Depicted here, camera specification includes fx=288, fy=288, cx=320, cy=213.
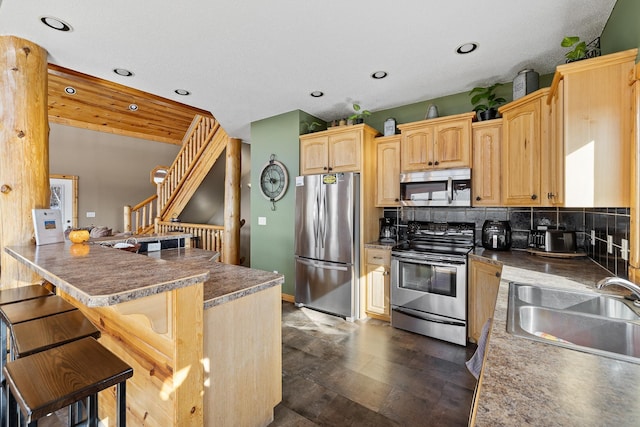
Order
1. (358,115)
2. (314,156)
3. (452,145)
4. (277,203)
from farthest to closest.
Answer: (277,203) → (314,156) → (358,115) → (452,145)

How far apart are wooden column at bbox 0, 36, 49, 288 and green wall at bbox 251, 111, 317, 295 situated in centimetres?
241

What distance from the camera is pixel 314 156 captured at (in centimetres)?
371

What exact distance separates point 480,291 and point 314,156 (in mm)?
2372

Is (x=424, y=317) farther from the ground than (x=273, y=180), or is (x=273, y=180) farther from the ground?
(x=273, y=180)

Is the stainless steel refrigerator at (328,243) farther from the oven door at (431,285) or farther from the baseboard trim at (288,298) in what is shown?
the oven door at (431,285)

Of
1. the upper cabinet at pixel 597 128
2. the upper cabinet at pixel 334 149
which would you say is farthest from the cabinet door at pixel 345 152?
the upper cabinet at pixel 597 128

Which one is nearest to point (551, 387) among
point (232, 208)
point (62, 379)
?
point (62, 379)

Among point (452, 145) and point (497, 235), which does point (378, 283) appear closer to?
point (497, 235)

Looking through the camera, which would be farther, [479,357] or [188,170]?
[188,170]

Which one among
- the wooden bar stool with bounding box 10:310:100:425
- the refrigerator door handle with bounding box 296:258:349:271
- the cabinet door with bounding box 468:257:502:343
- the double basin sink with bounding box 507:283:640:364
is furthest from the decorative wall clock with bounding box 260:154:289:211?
the double basin sink with bounding box 507:283:640:364

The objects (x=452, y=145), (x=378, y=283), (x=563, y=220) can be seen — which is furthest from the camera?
(x=378, y=283)

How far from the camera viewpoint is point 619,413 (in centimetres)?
60

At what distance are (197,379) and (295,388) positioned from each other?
3.38 feet

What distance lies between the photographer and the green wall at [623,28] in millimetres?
1608
